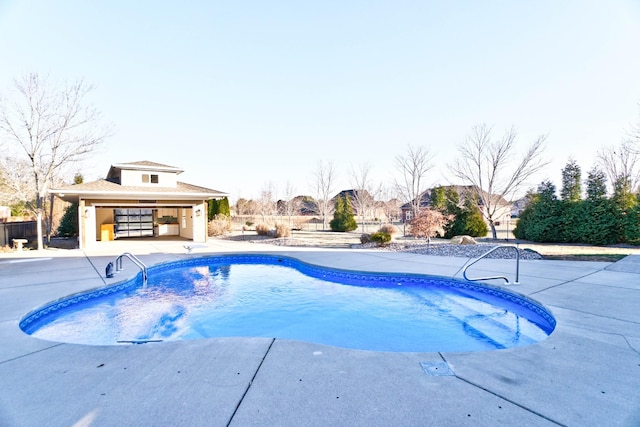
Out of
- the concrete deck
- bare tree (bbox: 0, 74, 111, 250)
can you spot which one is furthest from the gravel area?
bare tree (bbox: 0, 74, 111, 250)

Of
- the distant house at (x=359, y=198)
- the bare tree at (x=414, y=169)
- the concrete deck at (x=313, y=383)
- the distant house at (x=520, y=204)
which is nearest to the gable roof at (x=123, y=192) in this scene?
the concrete deck at (x=313, y=383)

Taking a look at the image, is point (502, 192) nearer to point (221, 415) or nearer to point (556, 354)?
point (556, 354)

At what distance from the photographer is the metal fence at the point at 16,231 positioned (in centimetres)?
1330

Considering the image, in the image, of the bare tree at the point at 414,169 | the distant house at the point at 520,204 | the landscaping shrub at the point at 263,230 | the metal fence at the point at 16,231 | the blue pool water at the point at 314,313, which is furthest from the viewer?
the bare tree at the point at 414,169

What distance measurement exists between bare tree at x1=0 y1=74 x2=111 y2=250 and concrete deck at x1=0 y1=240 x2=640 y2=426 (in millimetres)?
12371

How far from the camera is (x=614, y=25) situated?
7.75 meters

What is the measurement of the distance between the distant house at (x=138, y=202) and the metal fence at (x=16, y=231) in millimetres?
2423

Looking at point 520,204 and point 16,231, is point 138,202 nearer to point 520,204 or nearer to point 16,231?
point 16,231

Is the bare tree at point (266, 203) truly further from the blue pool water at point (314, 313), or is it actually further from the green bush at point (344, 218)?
the blue pool water at point (314, 313)

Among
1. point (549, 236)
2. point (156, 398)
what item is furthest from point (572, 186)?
point (156, 398)

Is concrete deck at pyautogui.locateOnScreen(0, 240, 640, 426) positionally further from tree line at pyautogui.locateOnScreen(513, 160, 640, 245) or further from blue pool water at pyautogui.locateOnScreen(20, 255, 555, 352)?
tree line at pyautogui.locateOnScreen(513, 160, 640, 245)

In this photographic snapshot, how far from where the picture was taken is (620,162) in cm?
1745

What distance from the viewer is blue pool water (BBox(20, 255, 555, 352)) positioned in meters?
4.70

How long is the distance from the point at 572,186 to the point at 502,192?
2.95 m
